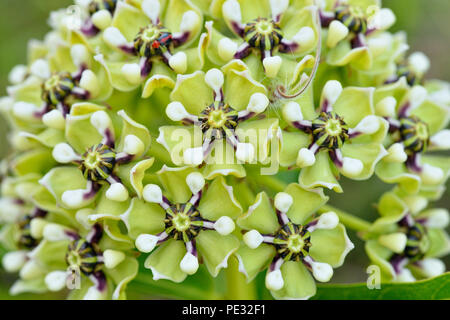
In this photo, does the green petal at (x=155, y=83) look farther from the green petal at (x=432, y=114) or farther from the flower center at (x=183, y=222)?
the green petal at (x=432, y=114)

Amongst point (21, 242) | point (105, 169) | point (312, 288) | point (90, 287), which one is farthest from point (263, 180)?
point (21, 242)

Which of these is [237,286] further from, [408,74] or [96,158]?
[408,74]

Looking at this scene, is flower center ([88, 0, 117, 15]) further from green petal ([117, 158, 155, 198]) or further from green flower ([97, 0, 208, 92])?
green petal ([117, 158, 155, 198])

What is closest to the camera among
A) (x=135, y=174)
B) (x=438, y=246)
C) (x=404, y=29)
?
(x=135, y=174)

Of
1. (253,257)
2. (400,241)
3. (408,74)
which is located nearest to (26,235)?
(253,257)

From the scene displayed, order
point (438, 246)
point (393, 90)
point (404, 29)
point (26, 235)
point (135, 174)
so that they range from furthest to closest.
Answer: point (404, 29) < point (438, 246) < point (26, 235) < point (393, 90) < point (135, 174)

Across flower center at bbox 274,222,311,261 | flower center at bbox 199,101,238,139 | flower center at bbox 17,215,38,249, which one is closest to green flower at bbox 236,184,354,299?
flower center at bbox 274,222,311,261
